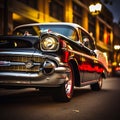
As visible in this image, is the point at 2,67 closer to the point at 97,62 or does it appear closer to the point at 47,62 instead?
the point at 47,62

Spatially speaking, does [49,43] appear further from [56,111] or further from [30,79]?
[56,111]

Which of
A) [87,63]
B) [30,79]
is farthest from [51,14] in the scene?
[30,79]

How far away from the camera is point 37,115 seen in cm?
604

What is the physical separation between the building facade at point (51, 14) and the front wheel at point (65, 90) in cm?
606

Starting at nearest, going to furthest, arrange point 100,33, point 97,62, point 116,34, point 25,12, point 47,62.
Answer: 1. point 47,62
2. point 97,62
3. point 25,12
4. point 100,33
5. point 116,34

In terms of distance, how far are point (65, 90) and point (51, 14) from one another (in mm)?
20505

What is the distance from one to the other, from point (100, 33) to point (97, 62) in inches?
1382

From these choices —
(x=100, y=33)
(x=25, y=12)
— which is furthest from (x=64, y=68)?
(x=100, y=33)

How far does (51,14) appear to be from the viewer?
27.6 m

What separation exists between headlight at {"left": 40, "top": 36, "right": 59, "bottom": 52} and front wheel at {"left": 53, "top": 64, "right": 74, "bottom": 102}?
69 cm

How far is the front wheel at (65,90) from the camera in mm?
7406

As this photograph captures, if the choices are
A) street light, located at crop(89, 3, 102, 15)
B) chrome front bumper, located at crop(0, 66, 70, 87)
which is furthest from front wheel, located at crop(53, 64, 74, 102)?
street light, located at crop(89, 3, 102, 15)

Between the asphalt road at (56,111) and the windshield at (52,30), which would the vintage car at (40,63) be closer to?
the asphalt road at (56,111)

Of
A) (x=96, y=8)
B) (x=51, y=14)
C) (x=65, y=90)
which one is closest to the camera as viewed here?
(x=65, y=90)
